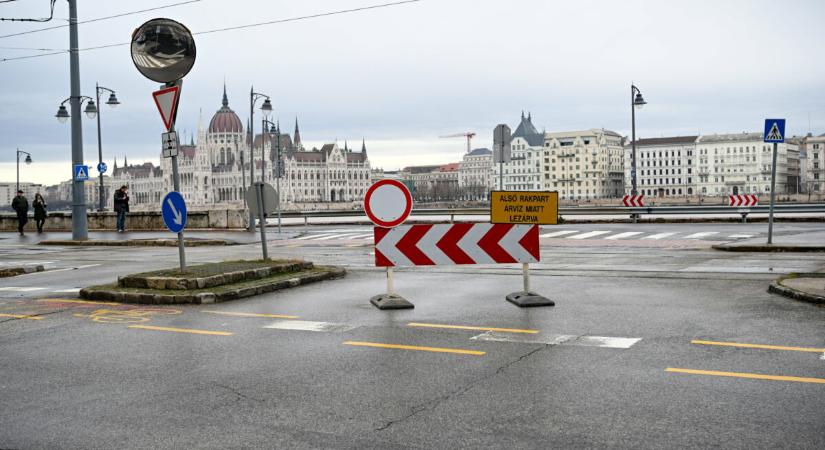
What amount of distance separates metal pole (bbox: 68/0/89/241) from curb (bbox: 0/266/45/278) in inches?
403

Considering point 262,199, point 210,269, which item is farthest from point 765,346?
point 262,199

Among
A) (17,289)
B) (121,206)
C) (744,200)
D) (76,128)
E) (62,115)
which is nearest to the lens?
(17,289)

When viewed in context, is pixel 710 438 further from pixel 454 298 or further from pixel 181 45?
pixel 181 45

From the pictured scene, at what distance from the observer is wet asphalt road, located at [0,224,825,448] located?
4984 millimetres

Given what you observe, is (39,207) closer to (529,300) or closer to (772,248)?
(772,248)

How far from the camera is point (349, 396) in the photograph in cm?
586

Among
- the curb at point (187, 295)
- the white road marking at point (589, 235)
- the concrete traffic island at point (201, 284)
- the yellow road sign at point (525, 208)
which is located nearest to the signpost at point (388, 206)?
the yellow road sign at point (525, 208)

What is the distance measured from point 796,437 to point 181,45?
1026 centimetres

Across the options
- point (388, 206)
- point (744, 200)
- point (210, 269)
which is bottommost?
point (210, 269)

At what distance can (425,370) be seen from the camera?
6.66 meters

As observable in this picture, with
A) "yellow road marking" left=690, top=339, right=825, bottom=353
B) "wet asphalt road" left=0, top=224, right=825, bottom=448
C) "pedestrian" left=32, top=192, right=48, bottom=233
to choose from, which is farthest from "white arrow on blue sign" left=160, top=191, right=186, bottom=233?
"pedestrian" left=32, top=192, right=48, bottom=233

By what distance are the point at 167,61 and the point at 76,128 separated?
15.9 meters

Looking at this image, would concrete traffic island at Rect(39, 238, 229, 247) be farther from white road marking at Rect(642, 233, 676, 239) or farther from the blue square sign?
the blue square sign

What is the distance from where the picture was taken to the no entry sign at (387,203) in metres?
10.8
